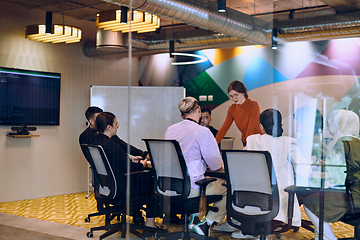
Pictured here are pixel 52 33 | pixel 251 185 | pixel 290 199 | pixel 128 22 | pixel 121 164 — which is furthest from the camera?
pixel 128 22

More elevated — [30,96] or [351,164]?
[30,96]

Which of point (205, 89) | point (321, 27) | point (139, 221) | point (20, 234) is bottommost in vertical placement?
point (20, 234)

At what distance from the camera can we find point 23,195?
430 centimetres

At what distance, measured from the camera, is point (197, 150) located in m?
3.82

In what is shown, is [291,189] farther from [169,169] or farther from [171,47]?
[171,47]

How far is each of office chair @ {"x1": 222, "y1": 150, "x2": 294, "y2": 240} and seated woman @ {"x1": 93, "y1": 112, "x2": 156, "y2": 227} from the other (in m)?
1.14

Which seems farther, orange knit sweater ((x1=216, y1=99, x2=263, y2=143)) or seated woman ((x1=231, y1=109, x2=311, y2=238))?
orange knit sweater ((x1=216, y1=99, x2=263, y2=143))

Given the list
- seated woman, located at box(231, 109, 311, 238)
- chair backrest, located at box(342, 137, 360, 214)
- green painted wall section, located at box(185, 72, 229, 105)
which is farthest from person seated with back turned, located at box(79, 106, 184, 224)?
chair backrest, located at box(342, 137, 360, 214)

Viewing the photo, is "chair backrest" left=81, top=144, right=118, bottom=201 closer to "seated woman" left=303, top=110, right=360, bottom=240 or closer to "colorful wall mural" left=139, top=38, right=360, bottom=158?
"colorful wall mural" left=139, top=38, right=360, bottom=158

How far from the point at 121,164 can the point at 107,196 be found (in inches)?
14.9

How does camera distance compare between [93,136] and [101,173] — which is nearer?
[101,173]

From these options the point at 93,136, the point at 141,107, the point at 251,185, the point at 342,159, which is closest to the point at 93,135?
the point at 93,136

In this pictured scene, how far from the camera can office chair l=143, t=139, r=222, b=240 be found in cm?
379

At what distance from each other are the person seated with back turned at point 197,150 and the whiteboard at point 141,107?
165mm
